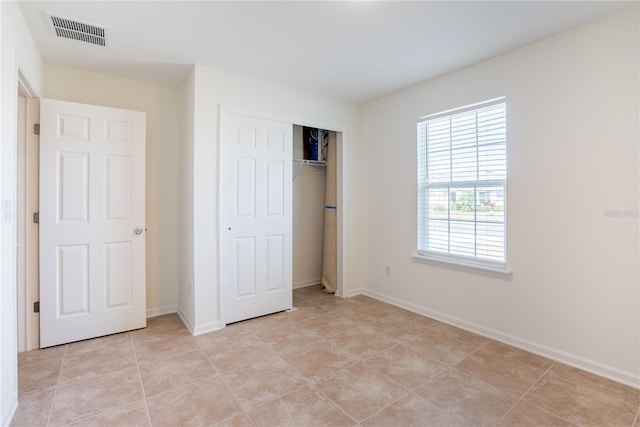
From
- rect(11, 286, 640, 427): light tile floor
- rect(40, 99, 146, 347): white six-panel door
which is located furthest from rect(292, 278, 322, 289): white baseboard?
rect(40, 99, 146, 347): white six-panel door

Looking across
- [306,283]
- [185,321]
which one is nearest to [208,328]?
[185,321]

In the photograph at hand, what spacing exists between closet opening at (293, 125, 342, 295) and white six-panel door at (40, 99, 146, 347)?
6.41ft

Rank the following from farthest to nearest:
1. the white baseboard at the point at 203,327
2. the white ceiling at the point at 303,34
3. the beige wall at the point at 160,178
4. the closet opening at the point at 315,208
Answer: the closet opening at the point at 315,208 → the beige wall at the point at 160,178 → the white baseboard at the point at 203,327 → the white ceiling at the point at 303,34

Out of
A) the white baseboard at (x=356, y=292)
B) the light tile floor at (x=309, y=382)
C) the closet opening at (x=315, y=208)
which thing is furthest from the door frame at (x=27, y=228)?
the white baseboard at (x=356, y=292)

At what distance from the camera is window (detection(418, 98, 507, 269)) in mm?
2723

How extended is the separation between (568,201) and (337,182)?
237 cm

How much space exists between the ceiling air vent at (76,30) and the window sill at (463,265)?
340 cm

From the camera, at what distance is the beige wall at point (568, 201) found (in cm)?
207

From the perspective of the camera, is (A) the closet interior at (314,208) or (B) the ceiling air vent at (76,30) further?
(A) the closet interior at (314,208)

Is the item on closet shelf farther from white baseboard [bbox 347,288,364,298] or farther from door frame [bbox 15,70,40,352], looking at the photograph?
door frame [bbox 15,70,40,352]

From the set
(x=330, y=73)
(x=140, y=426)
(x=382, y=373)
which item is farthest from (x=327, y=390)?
(x=330, y=73)

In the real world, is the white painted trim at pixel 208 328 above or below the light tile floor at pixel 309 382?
above

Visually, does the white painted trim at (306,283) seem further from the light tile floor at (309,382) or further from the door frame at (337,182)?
the light tile floor at (309,382)

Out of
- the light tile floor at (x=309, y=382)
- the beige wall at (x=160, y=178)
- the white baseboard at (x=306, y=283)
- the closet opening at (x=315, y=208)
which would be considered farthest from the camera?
the white baseboard at (x=306, y=283)
